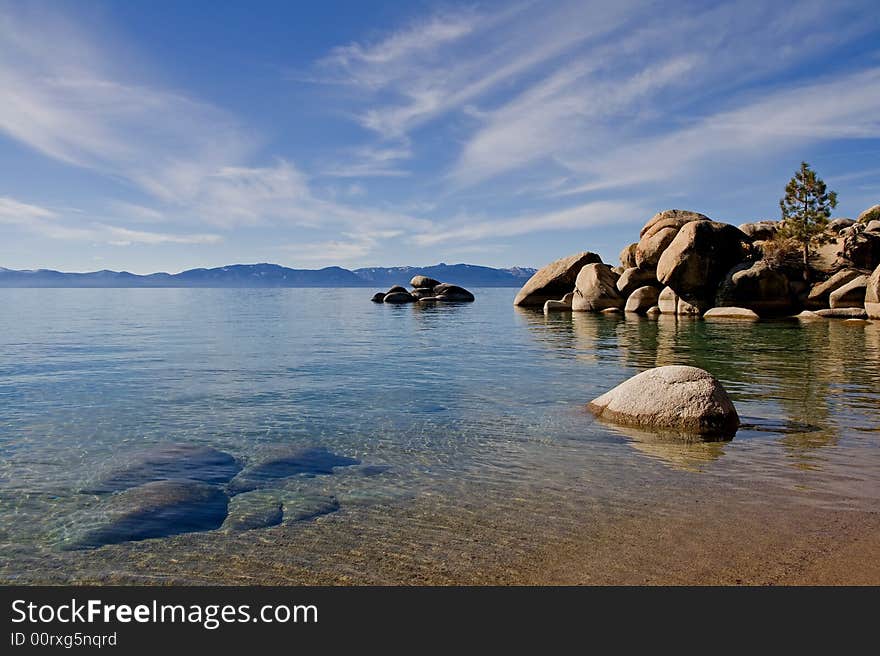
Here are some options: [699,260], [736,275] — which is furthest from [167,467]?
[699,260]

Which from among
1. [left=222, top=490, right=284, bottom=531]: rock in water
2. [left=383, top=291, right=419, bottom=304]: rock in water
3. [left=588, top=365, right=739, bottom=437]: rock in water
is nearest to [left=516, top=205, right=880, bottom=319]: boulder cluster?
[left=588, top=365, right=739, bottom=437]: rock in water

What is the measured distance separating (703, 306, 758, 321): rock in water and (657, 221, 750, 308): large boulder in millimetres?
2327

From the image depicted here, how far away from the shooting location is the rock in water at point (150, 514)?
6.66 metres

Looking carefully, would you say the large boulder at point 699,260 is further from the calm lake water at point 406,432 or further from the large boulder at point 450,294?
the large boulder at point 450,294

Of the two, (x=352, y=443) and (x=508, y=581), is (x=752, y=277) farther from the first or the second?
(x=508, y=581)

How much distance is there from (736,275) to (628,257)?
39.4 ft

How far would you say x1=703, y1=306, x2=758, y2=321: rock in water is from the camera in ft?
133

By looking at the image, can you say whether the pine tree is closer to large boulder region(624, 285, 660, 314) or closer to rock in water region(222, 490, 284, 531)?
large boulder region(624, 285, 660, 314)

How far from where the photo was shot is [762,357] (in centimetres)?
2177

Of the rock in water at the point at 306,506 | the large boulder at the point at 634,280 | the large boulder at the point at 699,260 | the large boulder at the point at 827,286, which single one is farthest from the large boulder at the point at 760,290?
the rock in water at the point at 306,506
